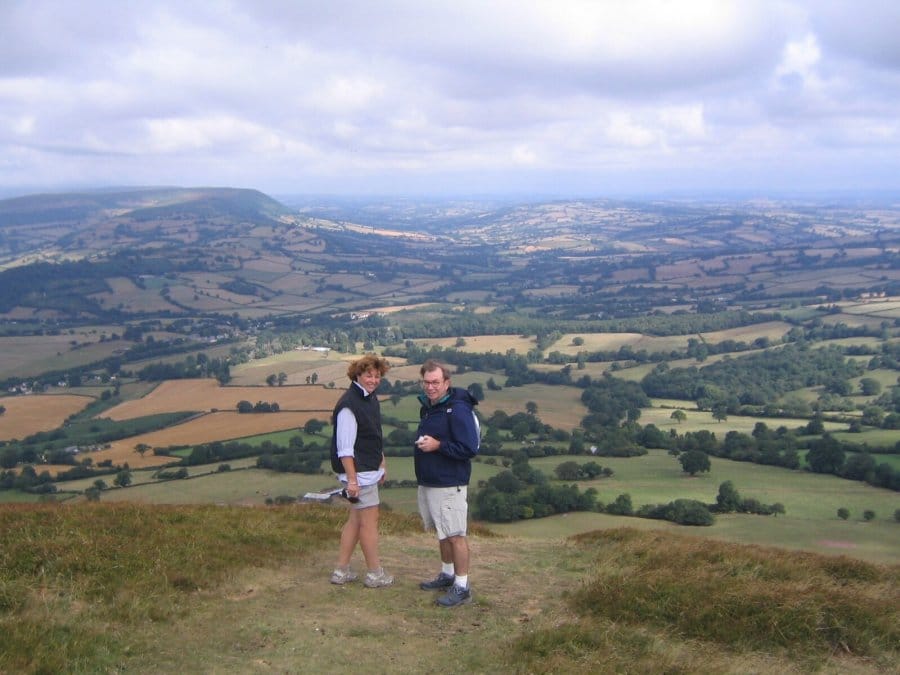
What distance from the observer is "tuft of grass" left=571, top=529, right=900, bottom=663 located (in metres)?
7.95

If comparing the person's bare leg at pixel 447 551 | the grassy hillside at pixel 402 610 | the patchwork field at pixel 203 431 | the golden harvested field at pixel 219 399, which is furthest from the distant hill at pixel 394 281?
the person's bare leg at pixel 447 551

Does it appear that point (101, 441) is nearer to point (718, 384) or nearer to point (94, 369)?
point (94, 369)

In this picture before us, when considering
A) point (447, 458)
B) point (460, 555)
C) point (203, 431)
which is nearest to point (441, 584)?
point (460, 555)

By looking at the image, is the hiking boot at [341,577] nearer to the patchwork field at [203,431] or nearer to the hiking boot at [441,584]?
the hiking boot at [441,584]

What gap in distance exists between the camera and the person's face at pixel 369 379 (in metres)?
8.64

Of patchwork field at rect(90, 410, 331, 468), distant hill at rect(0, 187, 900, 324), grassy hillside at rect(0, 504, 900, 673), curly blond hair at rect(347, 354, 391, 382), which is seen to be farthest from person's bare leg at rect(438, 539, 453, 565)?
distant hill at rect(0, 187, 900, 324)

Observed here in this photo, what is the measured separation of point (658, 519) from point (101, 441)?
43927 millimetres

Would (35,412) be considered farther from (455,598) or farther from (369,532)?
(455,598)

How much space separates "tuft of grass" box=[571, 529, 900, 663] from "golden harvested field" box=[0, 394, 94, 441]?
63.6 m

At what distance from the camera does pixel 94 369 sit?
89.7 metres

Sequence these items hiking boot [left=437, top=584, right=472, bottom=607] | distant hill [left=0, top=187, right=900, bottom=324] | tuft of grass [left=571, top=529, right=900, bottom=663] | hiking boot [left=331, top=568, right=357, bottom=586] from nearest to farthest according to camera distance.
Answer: tuft of grass [left=571, top=529, right=900, bottom=663]
hiking boot [left=437, top=584, right=472, bottom=607]
hiking boot [left=331, top=568, right=357, bottom=586]
distant hill [left=0, top=187, right=900, bottom=324]

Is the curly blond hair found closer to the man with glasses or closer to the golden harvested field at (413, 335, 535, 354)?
the man with glasses

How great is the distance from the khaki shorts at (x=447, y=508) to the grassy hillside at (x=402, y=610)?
40.7 inches

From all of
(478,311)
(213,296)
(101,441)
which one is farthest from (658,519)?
(213,296)
